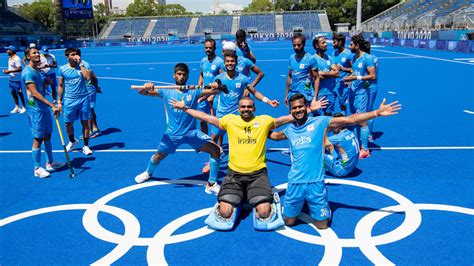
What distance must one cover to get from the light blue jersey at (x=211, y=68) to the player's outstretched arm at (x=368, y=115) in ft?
12.3

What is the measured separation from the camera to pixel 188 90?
20.5 ft

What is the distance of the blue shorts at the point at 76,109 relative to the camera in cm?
833

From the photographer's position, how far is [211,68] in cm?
820

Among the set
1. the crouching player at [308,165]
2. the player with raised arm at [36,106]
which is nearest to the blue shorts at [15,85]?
the player with raised arm at [36,106]

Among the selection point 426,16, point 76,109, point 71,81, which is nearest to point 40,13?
point 426,16

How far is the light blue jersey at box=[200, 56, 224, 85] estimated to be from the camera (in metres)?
8.16

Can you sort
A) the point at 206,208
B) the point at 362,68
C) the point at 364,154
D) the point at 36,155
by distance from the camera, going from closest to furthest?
the point at 206,208 < the point at 36,155 < the point at 364,154 < the point at 362,68

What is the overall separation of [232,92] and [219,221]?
9.04 feet

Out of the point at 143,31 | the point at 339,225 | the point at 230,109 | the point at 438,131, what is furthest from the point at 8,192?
the point at 143,31

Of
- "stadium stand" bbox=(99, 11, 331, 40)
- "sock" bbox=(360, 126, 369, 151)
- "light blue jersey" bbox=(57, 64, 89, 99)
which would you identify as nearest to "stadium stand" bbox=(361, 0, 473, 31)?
"stadium stand" bbox=(99, 11, 331, 40)

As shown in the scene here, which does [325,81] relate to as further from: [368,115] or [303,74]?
[368,115]

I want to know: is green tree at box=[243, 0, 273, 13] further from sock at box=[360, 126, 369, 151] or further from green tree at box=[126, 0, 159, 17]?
sock at box=[360, 126, 369, 151]

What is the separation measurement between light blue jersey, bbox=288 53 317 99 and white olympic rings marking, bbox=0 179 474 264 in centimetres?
290

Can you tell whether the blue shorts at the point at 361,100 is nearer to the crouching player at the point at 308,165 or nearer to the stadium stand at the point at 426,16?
the crouching player at the point at 308,165
